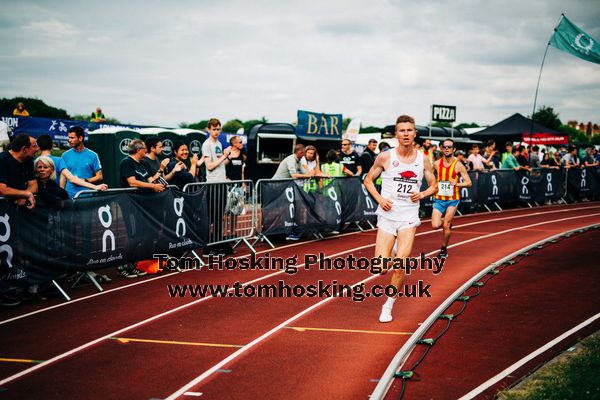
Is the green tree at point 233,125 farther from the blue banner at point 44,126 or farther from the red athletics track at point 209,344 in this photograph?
the red athletics track at point 209,344

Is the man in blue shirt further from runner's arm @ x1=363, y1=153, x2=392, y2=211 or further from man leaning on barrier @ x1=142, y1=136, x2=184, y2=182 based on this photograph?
runner's arm @ x1=363, y1=153, x2=392, y2=211

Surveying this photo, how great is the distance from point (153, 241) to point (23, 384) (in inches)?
194

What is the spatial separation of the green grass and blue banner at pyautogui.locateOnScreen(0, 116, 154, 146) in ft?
59.8

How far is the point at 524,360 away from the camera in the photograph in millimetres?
5477

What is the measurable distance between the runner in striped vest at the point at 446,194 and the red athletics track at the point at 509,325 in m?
1.55

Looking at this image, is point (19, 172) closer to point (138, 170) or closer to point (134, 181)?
point (134, 181)

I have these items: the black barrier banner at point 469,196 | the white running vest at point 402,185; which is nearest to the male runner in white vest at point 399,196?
the white running vest at point 402,185

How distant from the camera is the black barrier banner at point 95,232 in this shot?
25.2 ft

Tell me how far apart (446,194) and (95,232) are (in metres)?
6.55

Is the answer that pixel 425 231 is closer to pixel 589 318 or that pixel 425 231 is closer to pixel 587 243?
pixel 587 243

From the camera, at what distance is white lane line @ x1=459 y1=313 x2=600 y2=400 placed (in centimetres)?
479

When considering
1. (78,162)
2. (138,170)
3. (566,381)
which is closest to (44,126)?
(78,162)

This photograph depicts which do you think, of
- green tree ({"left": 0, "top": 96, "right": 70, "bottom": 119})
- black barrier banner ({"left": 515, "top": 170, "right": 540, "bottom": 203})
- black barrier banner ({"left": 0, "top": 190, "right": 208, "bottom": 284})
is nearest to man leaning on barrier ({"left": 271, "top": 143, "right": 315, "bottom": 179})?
black barrier banner ({"left": 0, "top": 190, "right": 208, "bottom": 284})

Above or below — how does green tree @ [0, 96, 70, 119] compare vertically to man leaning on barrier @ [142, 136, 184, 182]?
above
